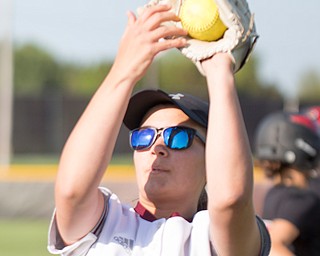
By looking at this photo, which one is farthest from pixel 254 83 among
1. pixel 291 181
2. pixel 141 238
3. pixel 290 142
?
pixel 141 238

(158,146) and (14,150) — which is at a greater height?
(158,146)

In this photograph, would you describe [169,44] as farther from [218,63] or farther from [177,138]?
[177,138]

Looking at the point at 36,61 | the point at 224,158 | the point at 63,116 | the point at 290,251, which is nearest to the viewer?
the point at 224,158

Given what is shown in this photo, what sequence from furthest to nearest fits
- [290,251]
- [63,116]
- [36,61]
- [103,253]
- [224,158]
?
[36,61]
[63,116]
[290,251]
[103,253]
[224,158]

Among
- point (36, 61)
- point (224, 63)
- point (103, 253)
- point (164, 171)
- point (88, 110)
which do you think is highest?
point (224, 63)

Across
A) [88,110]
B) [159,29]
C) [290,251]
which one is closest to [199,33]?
[159,29]

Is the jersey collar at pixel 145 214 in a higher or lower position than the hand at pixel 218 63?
lower

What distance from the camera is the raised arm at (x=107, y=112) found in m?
3.27

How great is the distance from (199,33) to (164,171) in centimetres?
55

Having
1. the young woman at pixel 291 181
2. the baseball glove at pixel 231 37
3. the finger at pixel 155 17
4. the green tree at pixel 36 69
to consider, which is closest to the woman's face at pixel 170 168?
the baseball glove at pixel 231 37

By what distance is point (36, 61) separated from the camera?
75.8 meters

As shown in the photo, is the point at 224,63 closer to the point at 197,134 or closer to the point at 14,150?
the point at 197,134

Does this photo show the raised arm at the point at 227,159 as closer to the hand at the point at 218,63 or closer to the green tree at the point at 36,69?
the hand at the point at 218,63

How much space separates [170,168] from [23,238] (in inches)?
372
